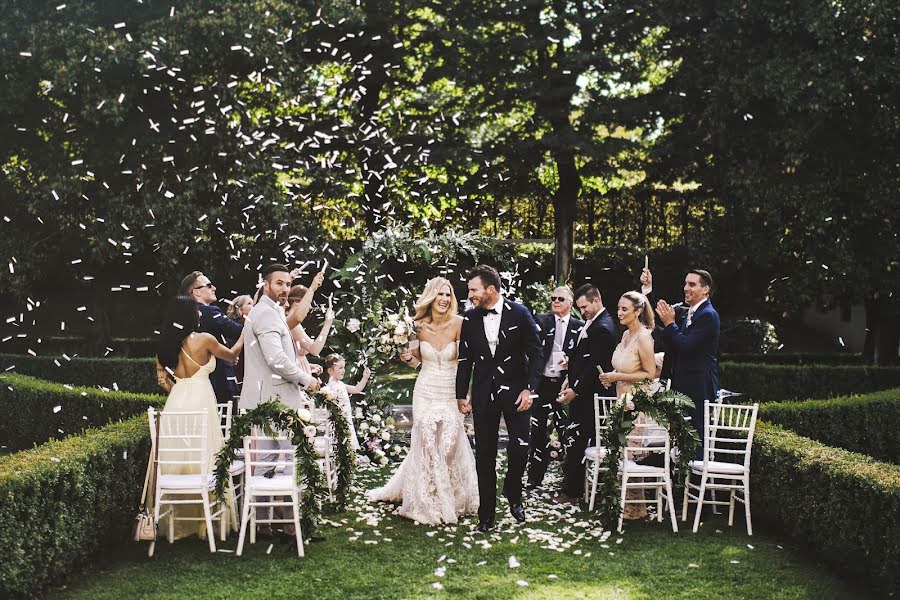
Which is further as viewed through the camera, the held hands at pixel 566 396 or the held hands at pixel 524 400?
the held hands at pixel 566 396

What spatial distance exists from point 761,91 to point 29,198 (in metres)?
12.1

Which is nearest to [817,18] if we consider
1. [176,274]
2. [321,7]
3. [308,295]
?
[321,7]

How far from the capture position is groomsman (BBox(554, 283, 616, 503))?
768cm

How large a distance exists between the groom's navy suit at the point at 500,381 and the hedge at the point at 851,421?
359cm

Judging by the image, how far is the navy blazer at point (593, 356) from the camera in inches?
302

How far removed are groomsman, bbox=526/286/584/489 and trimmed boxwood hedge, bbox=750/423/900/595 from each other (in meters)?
1.78

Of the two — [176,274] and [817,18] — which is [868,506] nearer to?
[817,18]

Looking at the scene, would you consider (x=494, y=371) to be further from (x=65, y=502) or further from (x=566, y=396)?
(x=65, y=502)

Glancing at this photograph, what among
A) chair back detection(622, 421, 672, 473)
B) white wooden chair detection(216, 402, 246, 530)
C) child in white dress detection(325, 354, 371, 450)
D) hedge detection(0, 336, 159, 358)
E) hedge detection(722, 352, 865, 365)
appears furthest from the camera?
hedge detection(0, 336, 159, 358)

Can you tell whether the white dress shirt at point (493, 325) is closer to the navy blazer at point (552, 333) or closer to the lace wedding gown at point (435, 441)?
the lace wedding gown at point (435, 441)

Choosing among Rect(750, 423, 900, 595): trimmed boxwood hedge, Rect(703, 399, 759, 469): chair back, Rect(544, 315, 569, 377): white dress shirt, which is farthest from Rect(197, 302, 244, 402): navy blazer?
Rect(750, 423, 900, 595): trimmed boxwood hedge

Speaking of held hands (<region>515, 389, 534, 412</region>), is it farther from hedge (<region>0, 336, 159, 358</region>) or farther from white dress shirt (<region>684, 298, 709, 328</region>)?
hedge (<region>0, 336, 159, 358</region>)

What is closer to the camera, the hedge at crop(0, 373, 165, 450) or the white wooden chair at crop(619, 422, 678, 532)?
the white wooden chair at crop(619, 422, 678, 532)

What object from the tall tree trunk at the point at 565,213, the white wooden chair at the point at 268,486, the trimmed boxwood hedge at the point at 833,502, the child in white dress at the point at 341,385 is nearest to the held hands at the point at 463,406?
the white wooden chair at the point at 268,486
